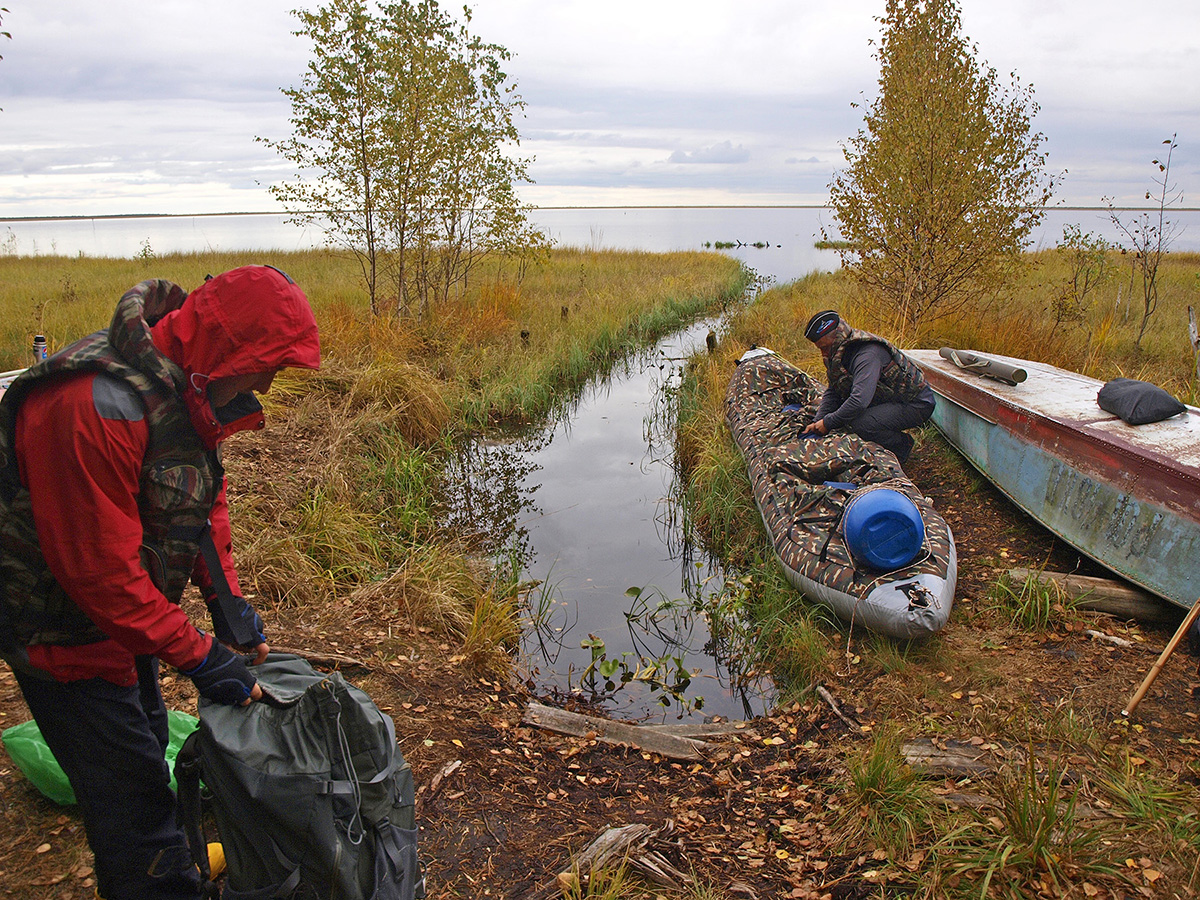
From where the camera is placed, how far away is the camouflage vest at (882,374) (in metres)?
6.09

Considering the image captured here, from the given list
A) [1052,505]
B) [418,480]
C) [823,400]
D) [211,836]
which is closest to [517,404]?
[418,480]

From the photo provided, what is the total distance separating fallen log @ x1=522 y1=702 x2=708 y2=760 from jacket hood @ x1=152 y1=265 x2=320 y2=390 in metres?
2.66

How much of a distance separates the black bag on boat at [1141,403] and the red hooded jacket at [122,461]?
5.51m

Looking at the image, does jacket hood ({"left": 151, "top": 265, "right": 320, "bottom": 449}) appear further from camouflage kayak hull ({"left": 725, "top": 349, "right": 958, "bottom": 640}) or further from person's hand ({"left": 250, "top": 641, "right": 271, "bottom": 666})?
camouflage kayak hull ({"left": 725, "top": 349, "right": 958, "bottom": 640})

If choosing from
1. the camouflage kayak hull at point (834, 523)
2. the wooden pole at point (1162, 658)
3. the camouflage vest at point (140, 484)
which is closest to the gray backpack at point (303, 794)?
the camouflage vest at point (140, 484)

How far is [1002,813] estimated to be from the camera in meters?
2.77

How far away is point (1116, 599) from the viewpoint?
4.56m

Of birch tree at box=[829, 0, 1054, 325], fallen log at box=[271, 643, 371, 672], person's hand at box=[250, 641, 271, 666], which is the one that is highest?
birch tree at box=[829, 0, 1054, 325]

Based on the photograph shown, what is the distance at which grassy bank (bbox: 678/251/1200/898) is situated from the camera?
252 cm

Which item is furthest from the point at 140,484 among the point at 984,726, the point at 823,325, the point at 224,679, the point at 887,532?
the point at 823,325

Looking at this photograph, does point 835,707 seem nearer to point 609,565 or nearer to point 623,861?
point 623,861

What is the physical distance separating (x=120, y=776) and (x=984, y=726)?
→ 11.9ft

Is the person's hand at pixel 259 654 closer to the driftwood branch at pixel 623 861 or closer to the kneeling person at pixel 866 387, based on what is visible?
the driftwood branch at pixel 623 861

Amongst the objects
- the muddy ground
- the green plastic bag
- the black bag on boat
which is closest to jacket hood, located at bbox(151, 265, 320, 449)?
the green plastic bag
